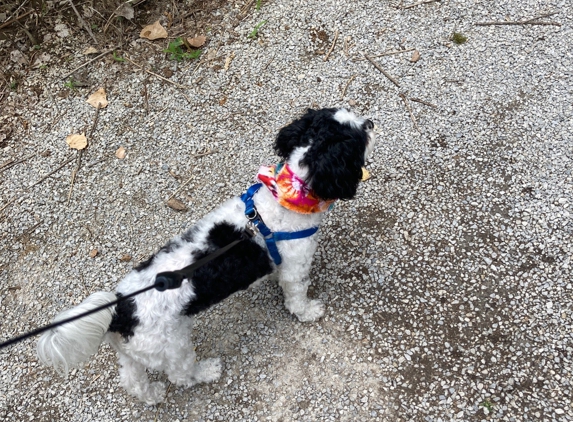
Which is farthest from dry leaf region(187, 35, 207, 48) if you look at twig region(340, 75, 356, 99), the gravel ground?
twig region(340, 75, 356, 99)

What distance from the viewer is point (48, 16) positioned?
220 inches

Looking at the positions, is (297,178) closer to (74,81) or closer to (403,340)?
(403,340)

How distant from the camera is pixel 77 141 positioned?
481 centimetres

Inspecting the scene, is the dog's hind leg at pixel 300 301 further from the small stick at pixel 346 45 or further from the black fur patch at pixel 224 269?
the small stick at pixel 346 45

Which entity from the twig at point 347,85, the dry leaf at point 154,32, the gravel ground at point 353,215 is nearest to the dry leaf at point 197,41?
the gravel ground at point 353,215

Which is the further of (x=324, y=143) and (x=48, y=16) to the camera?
(x=48, y=16)

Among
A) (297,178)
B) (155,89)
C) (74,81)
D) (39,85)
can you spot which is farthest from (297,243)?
(39,85)

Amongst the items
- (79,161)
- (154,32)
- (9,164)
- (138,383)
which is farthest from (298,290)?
(154,32)

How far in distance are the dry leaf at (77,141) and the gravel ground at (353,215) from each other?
0.14 metres

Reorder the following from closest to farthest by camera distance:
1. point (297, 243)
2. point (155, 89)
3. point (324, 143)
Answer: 1. point (324, 143)
2. point (297, 243)
3. point (155, 89)

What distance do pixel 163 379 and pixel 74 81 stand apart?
3.65 meters

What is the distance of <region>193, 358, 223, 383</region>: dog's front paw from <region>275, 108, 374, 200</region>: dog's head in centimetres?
170

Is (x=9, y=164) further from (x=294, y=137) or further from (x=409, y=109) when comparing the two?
(x=409, y=109)

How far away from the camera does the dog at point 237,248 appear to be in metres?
2.67
